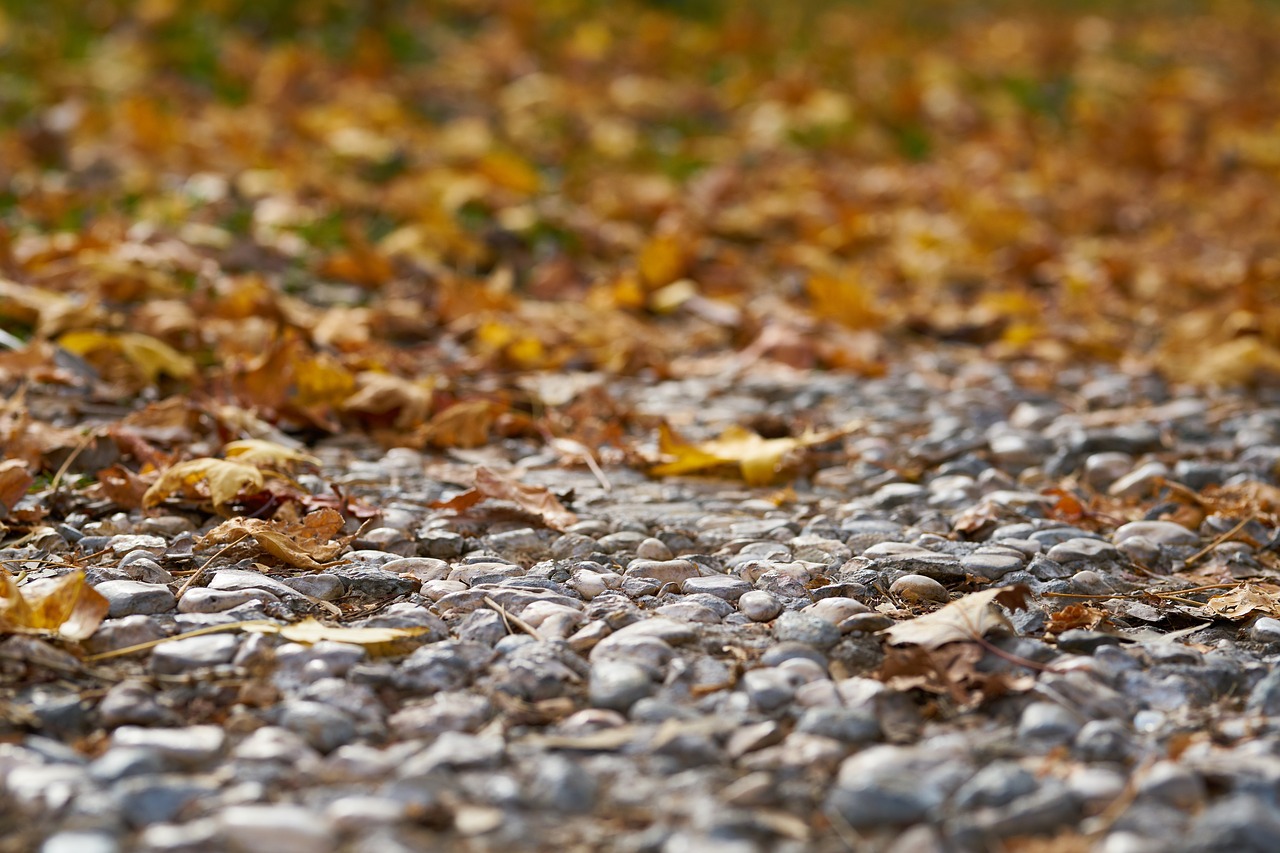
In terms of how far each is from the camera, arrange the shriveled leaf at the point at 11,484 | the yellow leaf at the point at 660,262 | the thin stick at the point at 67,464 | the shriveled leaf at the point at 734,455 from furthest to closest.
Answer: the yellow leaf at the point at 660,262 → the shriveled leaf at the point at 734,455 → the thin stick at the point at 67,464 → the shriveled leaf at the point at 11,484

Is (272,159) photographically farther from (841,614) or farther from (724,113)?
(841,614)

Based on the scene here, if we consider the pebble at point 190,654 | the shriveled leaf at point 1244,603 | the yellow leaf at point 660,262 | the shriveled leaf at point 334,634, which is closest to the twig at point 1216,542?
the shriveled leaf at point 1244,603

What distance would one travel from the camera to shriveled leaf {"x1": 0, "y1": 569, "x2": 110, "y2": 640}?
1525 millimetres

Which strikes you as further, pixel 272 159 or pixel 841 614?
pixel 272 159

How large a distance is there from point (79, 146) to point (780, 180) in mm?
2751

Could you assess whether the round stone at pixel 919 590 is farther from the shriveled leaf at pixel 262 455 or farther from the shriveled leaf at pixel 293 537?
the shriveled leaf at pixel 262 455

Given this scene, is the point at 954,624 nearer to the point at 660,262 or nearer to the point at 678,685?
the point at 678,685

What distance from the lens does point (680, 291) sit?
12.8 ft

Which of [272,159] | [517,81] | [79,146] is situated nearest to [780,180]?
[517,81]

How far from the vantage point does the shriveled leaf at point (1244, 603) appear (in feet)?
5.81

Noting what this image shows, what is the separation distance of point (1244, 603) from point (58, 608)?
5.21 ft

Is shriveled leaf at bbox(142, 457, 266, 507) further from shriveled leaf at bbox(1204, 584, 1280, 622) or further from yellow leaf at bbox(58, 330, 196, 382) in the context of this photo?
shriveled leaf at bbox(1204, 584, 1280, 622)

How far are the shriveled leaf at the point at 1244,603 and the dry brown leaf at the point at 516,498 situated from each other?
99 centimetres

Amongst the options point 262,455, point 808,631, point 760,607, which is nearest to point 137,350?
point 262,455
